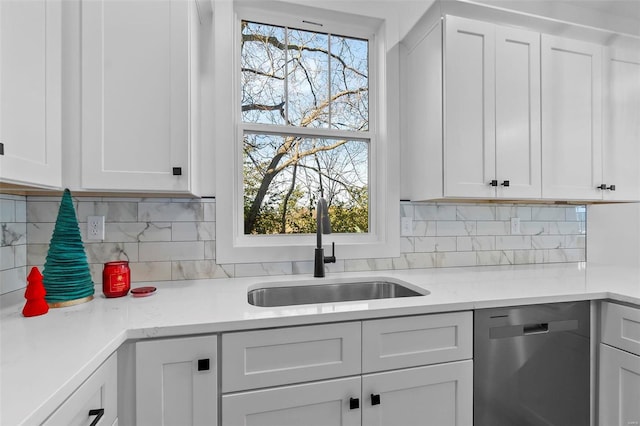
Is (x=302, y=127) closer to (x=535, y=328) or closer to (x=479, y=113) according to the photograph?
(x=479, y=113)

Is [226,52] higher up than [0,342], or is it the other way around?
[226,52]

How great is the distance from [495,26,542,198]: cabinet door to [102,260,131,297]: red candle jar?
1867 millimetres

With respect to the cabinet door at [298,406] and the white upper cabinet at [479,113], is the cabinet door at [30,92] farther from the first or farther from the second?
the white upper cabinet at [479,113]

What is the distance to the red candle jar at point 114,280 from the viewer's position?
1.32 metres

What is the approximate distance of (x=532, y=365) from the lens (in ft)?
4.42

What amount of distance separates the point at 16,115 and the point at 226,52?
1033 mm

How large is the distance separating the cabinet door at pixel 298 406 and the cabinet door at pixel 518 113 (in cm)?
133

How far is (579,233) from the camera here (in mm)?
2377

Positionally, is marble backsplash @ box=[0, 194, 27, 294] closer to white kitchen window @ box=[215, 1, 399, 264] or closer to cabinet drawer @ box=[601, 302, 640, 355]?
white kitchen window @ box=[215, 1, 399, 264]

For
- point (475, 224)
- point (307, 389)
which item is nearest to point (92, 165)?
point (307, 389)

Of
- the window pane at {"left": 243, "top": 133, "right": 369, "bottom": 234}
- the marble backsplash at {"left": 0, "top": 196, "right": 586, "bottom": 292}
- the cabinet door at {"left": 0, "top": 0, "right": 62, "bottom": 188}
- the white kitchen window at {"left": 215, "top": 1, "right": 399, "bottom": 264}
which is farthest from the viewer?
the window pane at {"left": 243, "top": 133, "right": 369, "bottom": 234}

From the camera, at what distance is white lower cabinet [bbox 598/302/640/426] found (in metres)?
1.35

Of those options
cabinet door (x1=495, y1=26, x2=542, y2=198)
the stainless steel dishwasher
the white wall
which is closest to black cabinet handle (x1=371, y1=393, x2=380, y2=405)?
the stainless steel dishwasher

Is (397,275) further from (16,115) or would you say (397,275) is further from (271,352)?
(16,115)
